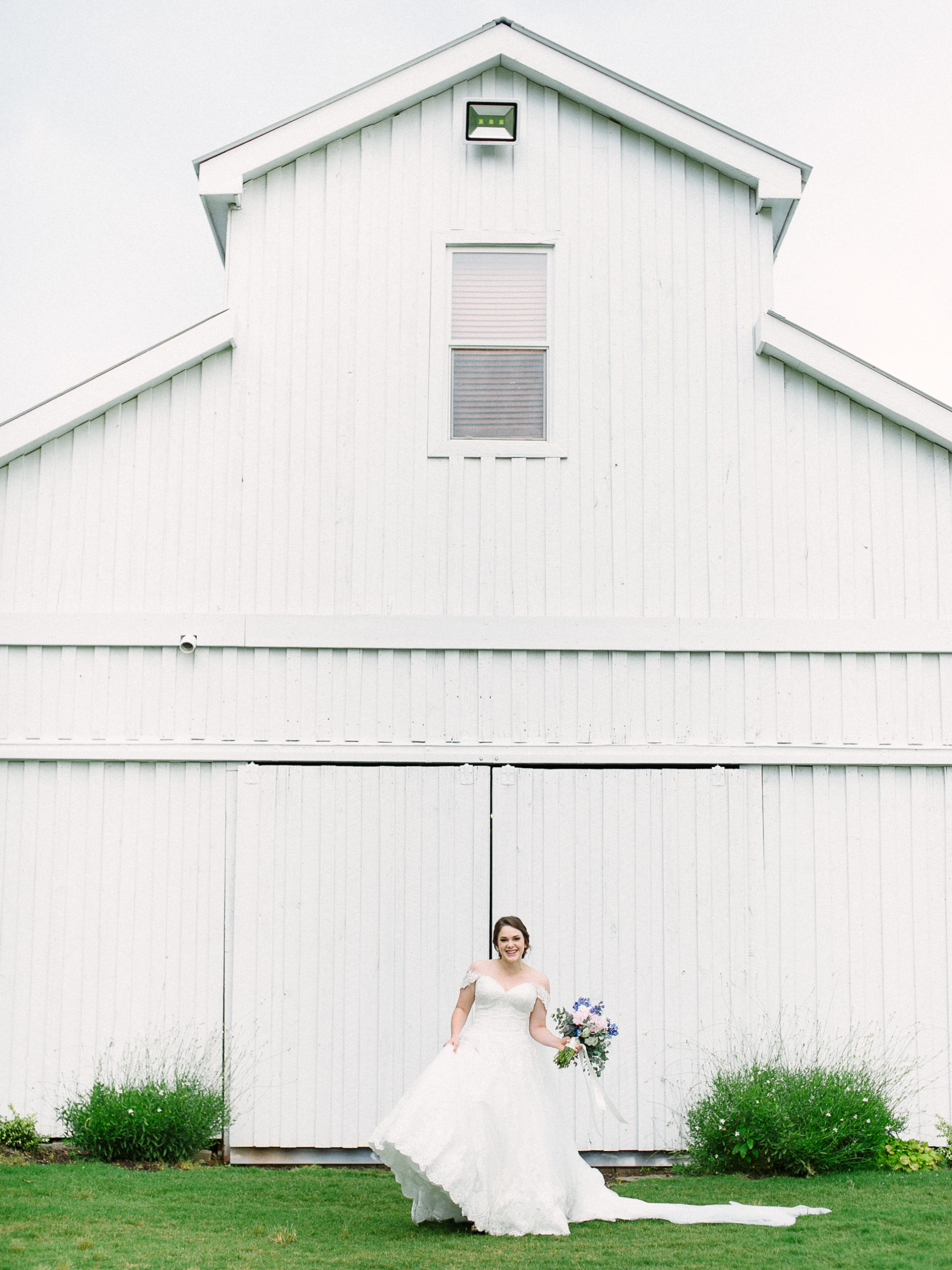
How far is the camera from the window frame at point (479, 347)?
30.0 ft

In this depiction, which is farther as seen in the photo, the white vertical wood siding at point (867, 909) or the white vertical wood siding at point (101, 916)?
the white vertical wood siding at point (867, 909)

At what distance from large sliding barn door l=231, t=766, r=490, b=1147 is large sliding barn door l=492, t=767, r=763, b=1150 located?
383 millimetres

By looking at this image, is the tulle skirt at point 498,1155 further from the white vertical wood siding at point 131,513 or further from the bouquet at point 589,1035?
the white vertical wood siding at point 131,513

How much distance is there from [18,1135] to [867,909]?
6201 mm

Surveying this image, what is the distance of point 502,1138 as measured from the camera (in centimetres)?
669

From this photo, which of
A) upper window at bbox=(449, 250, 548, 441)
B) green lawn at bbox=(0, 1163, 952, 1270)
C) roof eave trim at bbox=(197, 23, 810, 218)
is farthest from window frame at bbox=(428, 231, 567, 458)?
green lawn at bbox=(0, 1163, 952, 1270)

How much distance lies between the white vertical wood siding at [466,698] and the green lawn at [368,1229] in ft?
9.81

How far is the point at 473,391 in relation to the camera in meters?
9.32

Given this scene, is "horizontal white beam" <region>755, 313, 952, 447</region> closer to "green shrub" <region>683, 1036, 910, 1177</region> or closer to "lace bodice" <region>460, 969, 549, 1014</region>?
"green shrub" <region>683, 1036, 910, 1177</region>

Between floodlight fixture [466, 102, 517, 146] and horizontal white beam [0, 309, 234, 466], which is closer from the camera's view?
horizontal white beam [0, 309, 234, 466]

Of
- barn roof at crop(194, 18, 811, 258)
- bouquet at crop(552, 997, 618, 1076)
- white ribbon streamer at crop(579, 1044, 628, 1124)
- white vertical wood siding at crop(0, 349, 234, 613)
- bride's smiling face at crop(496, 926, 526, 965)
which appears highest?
barn roof at crop(194, 18, 811, 258)

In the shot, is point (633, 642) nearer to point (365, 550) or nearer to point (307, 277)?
point (365, 550)

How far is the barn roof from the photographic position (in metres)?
9.35

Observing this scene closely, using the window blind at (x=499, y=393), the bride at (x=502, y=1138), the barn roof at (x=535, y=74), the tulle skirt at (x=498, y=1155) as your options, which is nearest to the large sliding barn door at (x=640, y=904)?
the bride at (x=502, y=1138)
